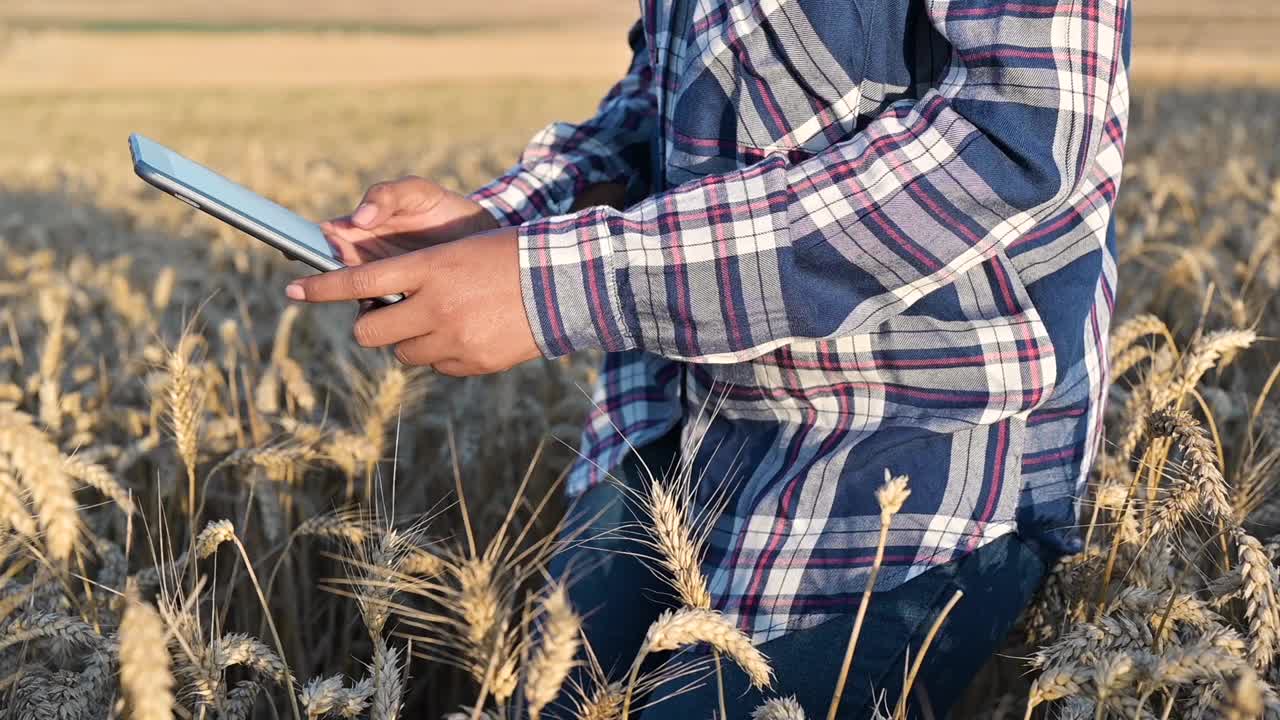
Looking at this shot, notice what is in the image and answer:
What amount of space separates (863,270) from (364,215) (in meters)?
0.81

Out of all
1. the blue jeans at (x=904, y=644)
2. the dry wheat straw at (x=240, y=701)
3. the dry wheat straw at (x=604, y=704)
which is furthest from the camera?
the blue jeans at (x=904, y=644)

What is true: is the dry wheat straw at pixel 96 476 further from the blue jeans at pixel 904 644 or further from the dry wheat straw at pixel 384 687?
the blue jeans at pixel 904 644

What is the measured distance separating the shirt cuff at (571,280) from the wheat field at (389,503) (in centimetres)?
23

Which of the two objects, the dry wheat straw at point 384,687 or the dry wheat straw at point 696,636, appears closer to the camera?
the dry wheat straw at point 696,636

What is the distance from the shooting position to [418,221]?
68.3 inches

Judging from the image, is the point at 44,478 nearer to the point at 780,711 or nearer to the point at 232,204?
the point at 232,204

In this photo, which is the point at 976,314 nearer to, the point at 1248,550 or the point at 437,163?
the point at 1248,550

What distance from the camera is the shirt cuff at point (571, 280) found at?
1.26 meters

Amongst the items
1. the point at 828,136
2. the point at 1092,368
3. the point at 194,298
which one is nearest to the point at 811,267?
the point at 828,136

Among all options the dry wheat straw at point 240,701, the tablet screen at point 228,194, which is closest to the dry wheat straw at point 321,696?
the dry wheat straw at point 240,701

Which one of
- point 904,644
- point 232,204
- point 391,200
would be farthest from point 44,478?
point 904,644

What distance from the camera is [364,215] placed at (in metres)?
1.62

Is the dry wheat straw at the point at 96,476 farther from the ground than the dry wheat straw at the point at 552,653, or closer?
farther from the ground

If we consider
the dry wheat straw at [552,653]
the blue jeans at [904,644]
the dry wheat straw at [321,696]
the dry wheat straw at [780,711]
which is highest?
the dry wheat straw at [552,653]
